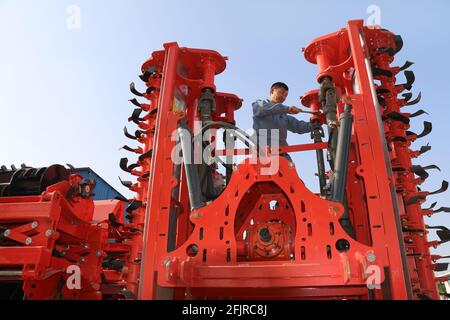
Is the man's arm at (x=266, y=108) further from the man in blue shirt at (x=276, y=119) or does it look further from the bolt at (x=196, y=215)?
the bolt at (x=196, y=215)

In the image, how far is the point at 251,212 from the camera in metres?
3.84

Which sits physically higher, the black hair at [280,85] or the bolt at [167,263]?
the black hair at [280,85]

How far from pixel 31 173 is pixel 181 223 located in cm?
198

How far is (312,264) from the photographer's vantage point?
272 cm

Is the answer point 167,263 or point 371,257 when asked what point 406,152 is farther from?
point 167,263

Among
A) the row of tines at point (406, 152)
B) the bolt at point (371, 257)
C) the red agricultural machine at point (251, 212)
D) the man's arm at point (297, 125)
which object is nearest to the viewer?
the bolt at point (371, 257)

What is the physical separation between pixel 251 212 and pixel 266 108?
1.28m

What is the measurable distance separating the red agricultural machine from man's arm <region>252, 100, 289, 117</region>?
46cm

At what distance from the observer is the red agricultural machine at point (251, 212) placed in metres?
2.78

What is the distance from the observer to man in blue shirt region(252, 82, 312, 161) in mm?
4137

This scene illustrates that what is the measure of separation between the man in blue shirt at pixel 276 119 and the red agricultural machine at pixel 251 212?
0.28m

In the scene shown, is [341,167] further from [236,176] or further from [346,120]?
[236,176]

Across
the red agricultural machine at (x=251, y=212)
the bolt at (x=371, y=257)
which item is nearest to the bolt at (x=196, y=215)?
the red agricultural machine at (x=251, y=212)

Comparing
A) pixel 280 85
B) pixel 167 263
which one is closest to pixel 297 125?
pixel 280 85
